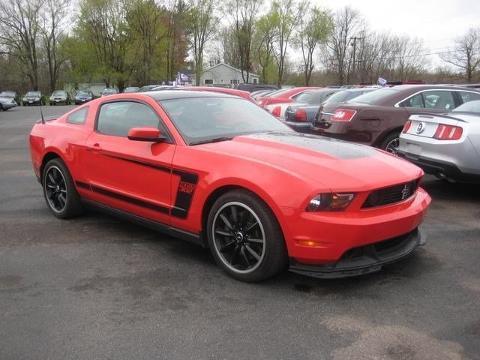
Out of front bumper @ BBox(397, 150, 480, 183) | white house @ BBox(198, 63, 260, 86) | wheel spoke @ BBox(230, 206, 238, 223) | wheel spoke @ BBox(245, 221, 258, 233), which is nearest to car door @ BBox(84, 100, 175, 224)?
wheel spoke @ BBox(230, 206, 238, 223)

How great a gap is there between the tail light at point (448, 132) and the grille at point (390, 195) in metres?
2.68

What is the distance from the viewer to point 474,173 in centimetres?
634

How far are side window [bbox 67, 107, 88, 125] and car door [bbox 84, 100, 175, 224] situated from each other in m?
0.26

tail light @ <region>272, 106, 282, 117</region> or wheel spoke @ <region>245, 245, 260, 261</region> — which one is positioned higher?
tail light @ <region>272, 106, 282, 117</region>

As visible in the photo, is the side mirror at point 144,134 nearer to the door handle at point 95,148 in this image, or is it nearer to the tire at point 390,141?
the door handle at point 95,148

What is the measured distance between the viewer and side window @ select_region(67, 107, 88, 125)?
562 cm

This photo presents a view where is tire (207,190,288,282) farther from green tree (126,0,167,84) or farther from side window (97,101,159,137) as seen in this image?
green tree (126,0,167,84)

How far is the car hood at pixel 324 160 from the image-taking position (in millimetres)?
3633

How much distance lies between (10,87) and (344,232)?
77.2 meters

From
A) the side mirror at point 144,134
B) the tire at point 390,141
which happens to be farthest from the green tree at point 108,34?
the side mirror at point 144,134

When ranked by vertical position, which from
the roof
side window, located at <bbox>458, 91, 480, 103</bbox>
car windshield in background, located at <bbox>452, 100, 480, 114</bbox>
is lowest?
car windshield in background, located at <bbox>452, 100, 480, 114</bbox>

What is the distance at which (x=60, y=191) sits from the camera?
5777 mm

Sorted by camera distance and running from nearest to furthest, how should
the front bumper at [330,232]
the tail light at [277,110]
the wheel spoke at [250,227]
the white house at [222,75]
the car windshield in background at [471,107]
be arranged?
the front bumper at [330,232] < the wheel spoke at [250,227] < the car windshield in background at [471,107] < the tail light at [277,110] < the white house at [222,75]

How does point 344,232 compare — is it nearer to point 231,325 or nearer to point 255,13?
point 231,325
